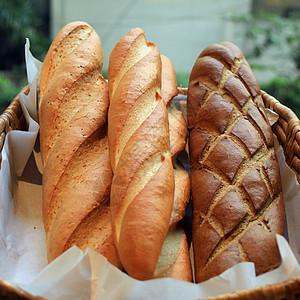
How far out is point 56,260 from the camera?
26.0 inches

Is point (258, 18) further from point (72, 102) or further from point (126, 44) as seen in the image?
point (72, 102)

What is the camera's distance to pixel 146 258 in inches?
26.6

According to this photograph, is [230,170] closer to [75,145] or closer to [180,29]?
[75,145]

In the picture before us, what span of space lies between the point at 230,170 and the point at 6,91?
112cm

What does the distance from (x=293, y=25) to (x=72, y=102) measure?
1405mm

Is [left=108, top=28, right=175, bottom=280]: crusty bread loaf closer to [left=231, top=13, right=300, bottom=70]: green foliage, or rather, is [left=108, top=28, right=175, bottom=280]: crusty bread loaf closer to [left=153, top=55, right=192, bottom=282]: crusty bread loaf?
[left=153, top=55, right=192, bottom=282]: crusty bread loaf

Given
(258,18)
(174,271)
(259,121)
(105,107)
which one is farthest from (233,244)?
(258,18)

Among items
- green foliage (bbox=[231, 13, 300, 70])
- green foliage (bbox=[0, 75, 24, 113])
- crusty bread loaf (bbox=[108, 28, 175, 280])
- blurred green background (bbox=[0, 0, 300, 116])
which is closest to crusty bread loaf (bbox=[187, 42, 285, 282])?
crusty bread loaf (bbox=[108, 28, 175, 280])

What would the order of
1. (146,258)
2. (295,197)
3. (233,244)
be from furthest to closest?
(295,197) → (233,244) → (146,258)

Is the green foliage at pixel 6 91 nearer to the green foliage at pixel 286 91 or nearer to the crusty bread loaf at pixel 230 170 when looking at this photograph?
the crusty bread loaf at pixel 230 170

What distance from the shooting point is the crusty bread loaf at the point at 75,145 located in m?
0.78

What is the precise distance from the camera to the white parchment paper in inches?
25.7

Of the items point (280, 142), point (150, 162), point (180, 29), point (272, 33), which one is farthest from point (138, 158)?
point (272, 33)

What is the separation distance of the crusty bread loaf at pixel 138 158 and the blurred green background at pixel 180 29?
0.73 feet
